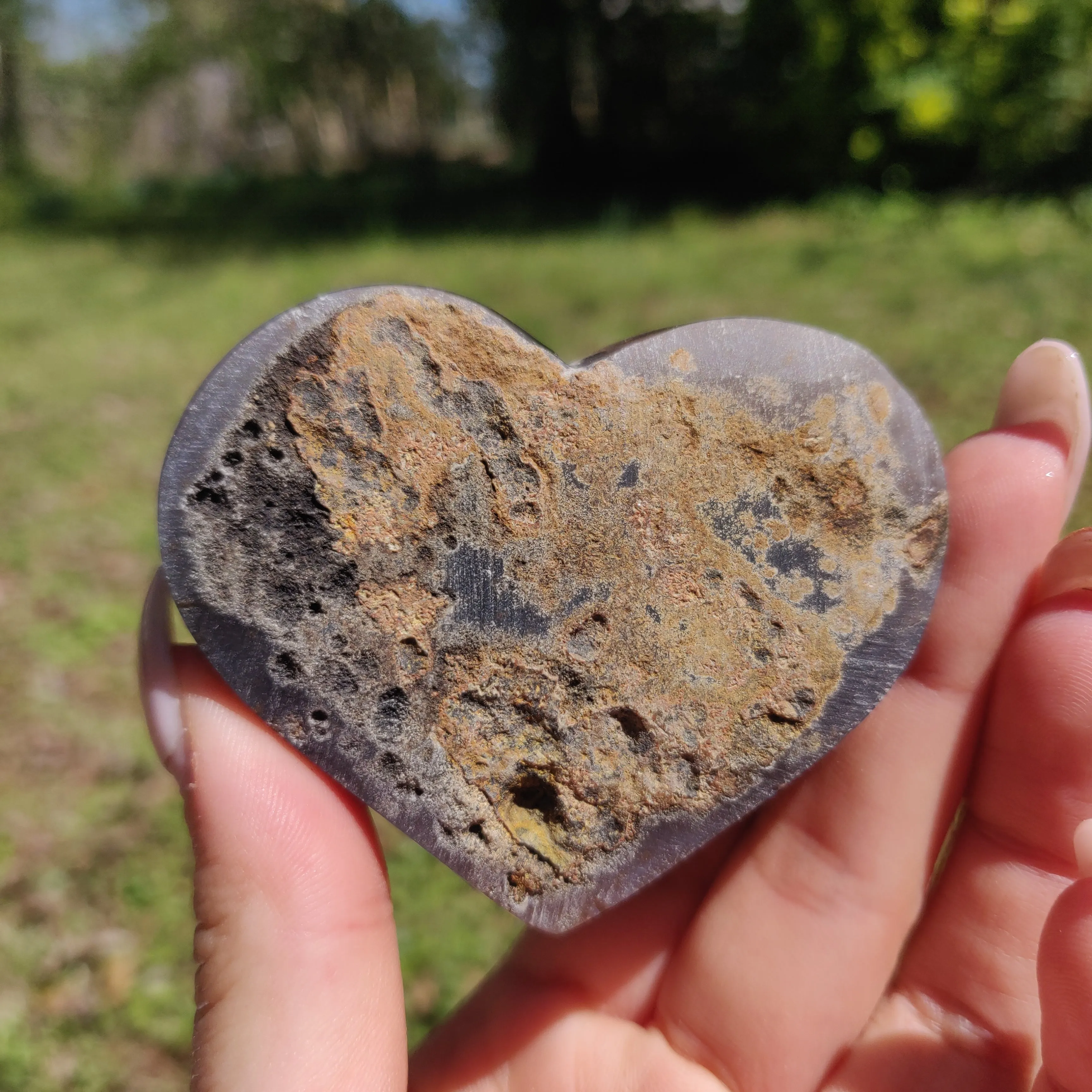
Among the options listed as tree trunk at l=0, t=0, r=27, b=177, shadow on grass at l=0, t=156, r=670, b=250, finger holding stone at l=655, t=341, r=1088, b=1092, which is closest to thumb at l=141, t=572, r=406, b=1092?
finger holding stone at l=655, t=341, r=1088, b=1092

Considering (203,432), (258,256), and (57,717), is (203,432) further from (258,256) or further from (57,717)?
(258,256)

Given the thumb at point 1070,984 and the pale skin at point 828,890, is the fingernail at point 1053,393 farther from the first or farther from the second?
the thumb at point 1070,984

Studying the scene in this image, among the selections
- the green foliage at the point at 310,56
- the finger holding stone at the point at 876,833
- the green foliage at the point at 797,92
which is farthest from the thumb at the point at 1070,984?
the green foliage at the point at 310,56

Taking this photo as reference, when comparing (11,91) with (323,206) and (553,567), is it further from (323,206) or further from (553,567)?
(553,567)

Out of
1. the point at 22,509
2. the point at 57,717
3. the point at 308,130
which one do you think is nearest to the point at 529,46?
the point at 308,130

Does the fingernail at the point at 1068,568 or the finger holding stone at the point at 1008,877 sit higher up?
the fingernail at the point at 1068,568

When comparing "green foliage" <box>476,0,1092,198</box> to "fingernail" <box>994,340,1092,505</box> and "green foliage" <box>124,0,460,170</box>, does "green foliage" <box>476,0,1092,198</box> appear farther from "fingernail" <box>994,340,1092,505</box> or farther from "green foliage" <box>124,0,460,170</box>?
"fingernail" <box>994,340,1092,505</box>

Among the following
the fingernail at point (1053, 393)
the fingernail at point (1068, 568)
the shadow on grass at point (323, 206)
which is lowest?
the fingernail at point (1068, 568)
